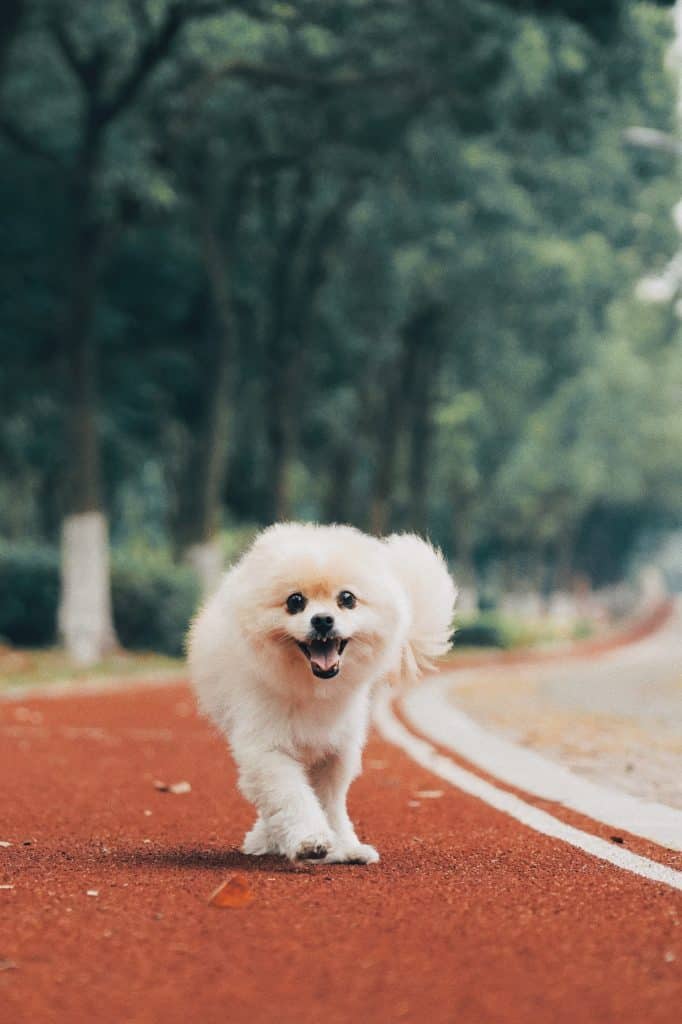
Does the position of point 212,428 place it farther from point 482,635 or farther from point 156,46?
point 482,635

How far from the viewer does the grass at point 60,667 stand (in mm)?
22406

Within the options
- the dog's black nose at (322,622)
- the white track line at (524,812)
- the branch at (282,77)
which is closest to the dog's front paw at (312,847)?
the dog's black nose at (322,622)

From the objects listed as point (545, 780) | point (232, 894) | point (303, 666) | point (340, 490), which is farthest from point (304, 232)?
point (232, 894)

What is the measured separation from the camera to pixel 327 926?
18.3 ft

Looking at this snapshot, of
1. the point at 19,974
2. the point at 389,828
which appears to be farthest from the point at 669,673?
the point at 19,974

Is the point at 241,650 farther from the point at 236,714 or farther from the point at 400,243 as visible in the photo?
the point at 400,243

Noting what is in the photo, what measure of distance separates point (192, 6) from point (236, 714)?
16757 mm

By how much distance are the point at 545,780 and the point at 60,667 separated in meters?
14.0

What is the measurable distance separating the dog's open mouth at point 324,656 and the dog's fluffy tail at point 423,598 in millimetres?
835

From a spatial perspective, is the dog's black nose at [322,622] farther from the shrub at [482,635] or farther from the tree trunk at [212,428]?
the shrub at [482,635]

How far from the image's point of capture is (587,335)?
131 ft

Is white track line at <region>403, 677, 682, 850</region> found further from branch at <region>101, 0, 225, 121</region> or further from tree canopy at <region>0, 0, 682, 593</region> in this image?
tree canopy at <region>0, 0, 682, 593</region>

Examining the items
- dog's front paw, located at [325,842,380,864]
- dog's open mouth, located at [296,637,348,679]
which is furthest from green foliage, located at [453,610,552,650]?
dog's open mouth, located at [296,637,348,679]

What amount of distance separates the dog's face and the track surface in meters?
0.79
